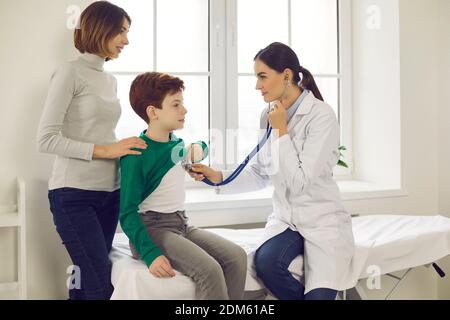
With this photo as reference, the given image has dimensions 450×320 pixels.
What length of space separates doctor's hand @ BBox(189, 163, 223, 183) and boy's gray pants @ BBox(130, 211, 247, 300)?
6.0 inches

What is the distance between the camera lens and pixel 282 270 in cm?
168

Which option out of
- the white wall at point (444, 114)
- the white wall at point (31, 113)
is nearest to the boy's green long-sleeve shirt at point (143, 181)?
the white wall at point (31, 113)

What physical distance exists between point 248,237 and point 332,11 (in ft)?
5.16

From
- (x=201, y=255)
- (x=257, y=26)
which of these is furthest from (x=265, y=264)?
(x=257, y=26)

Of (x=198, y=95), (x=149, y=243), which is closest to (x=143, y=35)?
(x=198, y=95)

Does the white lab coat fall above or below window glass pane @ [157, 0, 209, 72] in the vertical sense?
below

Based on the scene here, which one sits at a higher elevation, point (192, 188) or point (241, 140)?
point (241, 140)

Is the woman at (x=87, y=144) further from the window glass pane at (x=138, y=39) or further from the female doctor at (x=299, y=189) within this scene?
the window glass pane at (x=138, y=39)

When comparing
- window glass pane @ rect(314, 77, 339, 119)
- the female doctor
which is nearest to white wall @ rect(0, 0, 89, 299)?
the female doctor

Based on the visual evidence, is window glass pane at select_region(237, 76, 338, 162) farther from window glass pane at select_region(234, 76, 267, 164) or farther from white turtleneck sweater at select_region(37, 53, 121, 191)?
white turtleneck sweater at select_region(37, 53, 121, 191)

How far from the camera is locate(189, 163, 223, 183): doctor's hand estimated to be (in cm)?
178

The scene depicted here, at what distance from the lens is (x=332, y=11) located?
297cm

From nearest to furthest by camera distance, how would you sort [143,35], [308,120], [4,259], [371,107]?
[308,120] < [4,259] < [143,35] < [371,107]

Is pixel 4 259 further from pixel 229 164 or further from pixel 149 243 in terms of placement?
pixel 229 164
